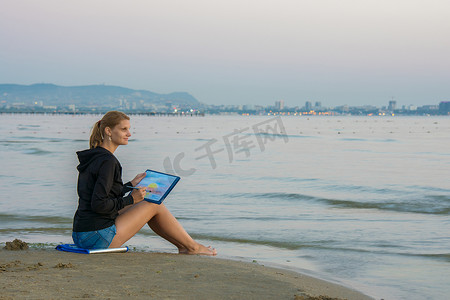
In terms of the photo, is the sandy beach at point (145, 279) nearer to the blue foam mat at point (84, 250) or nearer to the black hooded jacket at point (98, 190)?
the blue foam mat at point (84, 250)

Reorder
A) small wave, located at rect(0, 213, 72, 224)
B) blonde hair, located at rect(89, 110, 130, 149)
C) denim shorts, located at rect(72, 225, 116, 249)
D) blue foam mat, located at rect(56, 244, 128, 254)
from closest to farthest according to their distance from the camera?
blonde hair, located at rect(89, 110, 130, 149)
denim shorts, located at rect(72, 225, 116, 249)
blue foam mat, located at rect(56, 244, 128, 254)
small wave, located at rect(0, 213, 72, 224)

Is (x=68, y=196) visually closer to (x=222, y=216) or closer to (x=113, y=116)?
(x=222, y=216)

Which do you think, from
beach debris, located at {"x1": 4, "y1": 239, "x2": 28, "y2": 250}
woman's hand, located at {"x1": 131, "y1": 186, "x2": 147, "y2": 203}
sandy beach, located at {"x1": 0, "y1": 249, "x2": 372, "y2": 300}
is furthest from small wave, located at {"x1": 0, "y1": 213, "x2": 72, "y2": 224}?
woman's hand, located at {"x1": 131, "y1": 186, "x2": 147, "y2": 203}

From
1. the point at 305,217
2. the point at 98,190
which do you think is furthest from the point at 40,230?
the point at 305,217

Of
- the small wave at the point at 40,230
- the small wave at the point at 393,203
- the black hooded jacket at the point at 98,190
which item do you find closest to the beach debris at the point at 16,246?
the black hooded jacket at the point at 98,190

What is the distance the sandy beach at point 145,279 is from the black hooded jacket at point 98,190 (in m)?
0.43

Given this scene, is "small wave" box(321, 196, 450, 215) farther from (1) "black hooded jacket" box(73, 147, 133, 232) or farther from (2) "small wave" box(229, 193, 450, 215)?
(1) "black hooded jacket" box(73, 147, 133, 232)

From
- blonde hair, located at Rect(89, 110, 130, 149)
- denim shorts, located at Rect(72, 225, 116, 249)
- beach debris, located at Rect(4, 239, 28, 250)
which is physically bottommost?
beach debris, located at Rect(4, 239, 28, 250)

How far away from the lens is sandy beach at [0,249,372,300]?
185 inches

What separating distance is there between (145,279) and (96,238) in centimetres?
112

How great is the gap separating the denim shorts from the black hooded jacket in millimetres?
62

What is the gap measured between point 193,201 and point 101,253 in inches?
295

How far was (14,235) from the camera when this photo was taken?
29.0 feet

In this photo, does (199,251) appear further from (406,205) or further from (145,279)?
(406,205)
